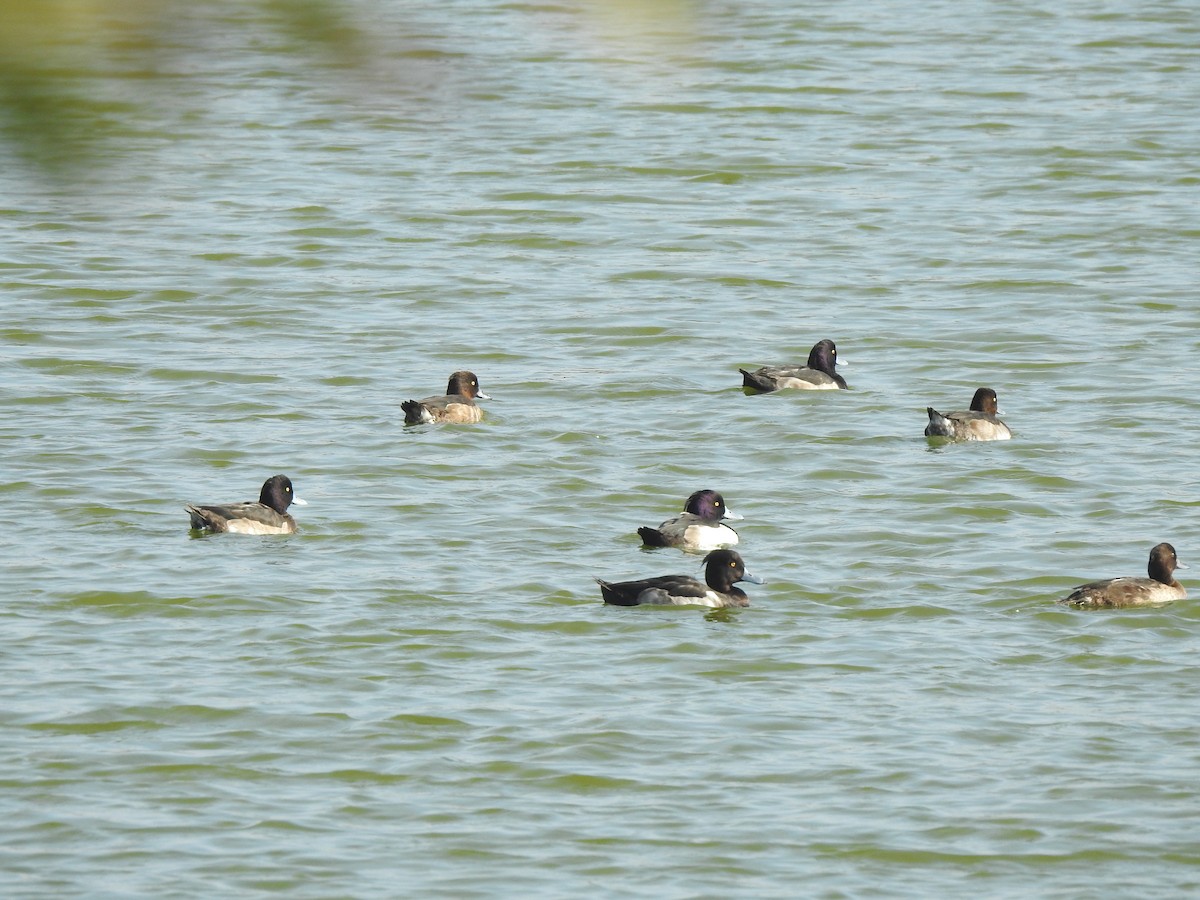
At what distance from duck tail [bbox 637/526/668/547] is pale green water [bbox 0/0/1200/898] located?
0.39 feet

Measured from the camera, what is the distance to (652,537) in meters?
14.4

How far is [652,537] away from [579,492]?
139cm

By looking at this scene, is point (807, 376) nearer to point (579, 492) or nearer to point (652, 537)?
point (579, 492)

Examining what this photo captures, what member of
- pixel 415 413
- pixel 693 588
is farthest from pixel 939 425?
pixel 693 588

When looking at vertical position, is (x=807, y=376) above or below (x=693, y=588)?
above

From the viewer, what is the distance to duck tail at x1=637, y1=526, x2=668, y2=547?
565 inches

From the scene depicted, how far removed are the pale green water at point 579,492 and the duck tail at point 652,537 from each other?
0.39ft

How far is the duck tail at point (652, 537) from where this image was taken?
14.4 metres

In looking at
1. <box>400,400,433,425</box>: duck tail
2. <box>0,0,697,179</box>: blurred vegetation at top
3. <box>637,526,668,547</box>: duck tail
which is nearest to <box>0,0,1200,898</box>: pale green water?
<box>0,0,697,179</box>: blurred vegetation at top

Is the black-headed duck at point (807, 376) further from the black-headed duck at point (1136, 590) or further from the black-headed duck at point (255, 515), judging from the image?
the black-headed duck at point (1136, 590)

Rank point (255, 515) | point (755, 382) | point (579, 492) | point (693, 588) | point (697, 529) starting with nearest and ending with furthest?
point (693, 588)
point (697, 529)
point (255, 515)
point (579, 492)
point (755, 382)

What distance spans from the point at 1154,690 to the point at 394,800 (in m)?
4.17

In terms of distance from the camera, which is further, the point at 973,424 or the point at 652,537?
the point at 973,424

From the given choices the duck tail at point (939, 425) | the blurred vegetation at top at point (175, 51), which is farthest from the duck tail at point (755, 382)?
the blurred vegetation at top at point (175, 51)
